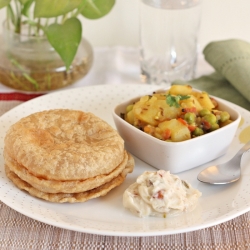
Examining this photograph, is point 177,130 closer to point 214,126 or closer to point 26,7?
point 214,126

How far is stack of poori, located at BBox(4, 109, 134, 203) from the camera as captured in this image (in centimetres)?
262

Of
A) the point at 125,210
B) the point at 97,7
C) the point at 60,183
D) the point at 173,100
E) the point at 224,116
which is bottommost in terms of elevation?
the point at 125,210

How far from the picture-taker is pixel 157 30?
4.19 m

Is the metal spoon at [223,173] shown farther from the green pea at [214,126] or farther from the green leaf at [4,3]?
the green leaf at [4,3]

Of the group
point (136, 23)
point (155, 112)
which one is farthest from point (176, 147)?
point (136, 23)

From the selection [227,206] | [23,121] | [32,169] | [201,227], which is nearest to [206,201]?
[227,206]

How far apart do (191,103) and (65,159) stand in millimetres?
884

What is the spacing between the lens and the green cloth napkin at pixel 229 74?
151 inches

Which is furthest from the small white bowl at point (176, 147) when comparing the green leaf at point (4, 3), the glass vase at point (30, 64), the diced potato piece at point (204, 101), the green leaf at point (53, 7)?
the green leaf at point (4, 3)

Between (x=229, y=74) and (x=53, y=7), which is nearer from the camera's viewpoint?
(x=53, y=7)

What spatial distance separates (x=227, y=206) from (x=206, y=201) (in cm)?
13

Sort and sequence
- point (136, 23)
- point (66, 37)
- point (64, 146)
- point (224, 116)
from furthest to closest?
point (136, 23)
point (66, 37)
point (224, 116)
point (64, 146)

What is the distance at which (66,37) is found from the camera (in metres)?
3.73

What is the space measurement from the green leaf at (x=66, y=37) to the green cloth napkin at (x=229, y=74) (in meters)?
0.86
